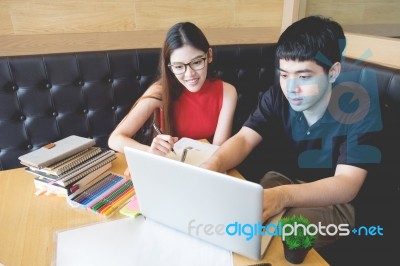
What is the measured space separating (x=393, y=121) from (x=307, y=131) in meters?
0.31

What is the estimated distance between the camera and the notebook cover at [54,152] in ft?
3.12

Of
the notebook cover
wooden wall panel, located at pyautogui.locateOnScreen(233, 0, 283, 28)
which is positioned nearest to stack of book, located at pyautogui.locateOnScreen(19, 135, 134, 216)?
the notebook cover

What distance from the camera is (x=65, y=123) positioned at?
1732 millimetres

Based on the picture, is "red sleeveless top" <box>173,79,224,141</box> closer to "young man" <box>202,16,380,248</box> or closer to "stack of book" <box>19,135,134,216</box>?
"young man" <box>202,16,380,248</box>

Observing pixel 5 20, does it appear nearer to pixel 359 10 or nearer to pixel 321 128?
pixel 321 128

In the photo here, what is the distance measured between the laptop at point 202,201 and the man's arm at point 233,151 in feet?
0.90

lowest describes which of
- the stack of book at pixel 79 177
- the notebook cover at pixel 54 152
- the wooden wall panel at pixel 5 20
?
the stack of book at pixel 79 177

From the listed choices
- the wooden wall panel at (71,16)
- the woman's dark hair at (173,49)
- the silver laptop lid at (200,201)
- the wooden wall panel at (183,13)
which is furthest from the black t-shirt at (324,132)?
the wooden wall panel at (71,16)

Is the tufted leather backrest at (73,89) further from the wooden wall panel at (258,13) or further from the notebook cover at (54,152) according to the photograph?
the notebook cover at (54,152)

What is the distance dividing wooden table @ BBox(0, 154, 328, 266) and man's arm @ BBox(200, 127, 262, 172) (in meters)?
0.06

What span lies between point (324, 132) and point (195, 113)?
26.3 inches

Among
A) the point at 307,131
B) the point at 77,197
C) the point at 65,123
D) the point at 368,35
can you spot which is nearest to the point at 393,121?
the point at 307,131

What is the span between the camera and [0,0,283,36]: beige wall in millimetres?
1661

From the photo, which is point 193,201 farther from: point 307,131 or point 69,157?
point 307,131
